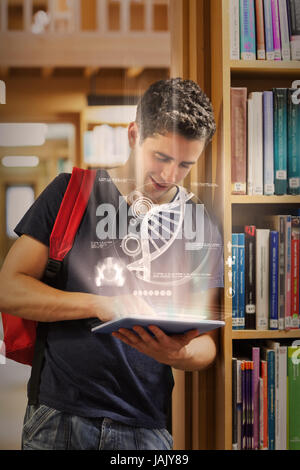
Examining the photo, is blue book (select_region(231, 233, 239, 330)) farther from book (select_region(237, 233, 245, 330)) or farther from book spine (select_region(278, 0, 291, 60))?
book spine (select_region(278, 0, 291, 60))

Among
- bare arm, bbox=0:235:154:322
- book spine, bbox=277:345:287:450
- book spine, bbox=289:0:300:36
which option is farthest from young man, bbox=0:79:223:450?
book spine, bbox=289:0:300:36

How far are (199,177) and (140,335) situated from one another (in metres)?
0.51

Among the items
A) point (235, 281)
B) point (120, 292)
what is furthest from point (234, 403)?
point (120, 292)

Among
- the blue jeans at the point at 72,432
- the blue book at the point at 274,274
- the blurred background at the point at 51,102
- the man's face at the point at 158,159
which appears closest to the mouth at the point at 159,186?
the man's face at the point at 158,159

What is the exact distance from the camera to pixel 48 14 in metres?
1.45

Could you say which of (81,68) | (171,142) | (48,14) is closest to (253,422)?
(171,142)

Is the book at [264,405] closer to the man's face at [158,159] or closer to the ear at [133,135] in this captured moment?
the man's face at [158,159]

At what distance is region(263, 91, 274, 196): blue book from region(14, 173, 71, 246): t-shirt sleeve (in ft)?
1.95

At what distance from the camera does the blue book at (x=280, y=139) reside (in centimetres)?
144

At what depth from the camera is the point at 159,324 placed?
4.17 ft

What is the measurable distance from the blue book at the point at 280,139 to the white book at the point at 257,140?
0.05 m

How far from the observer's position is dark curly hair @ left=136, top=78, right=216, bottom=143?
1405 millimetres

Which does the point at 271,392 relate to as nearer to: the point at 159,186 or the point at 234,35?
the point at 159,186
